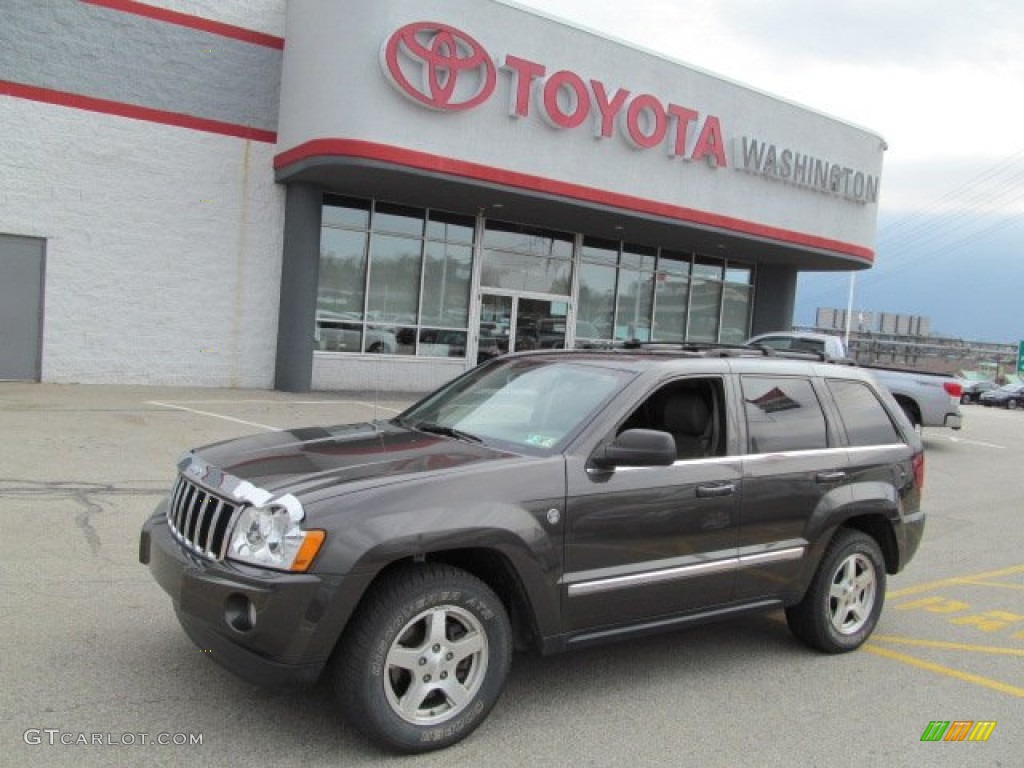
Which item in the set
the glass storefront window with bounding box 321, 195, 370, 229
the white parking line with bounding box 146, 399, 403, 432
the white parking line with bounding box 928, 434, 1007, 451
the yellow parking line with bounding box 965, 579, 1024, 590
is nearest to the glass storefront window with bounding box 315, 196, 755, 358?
the glass storefront window with bounding box 321, 195, 370, 229

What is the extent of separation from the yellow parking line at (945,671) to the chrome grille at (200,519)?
376 cm

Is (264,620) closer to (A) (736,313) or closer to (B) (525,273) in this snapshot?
(B) (525,273)

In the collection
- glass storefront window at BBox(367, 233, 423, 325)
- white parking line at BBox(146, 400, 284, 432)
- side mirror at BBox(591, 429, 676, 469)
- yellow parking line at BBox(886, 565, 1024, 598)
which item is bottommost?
yellow parking line at BBox(886, 565, 1024, 598)

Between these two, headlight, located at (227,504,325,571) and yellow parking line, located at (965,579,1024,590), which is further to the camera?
yellow parking line, located at (965,579,1024,590)

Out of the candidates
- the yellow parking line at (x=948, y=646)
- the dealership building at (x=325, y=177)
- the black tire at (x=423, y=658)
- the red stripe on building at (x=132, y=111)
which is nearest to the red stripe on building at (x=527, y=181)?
the dealership building at (x=325, y=177)

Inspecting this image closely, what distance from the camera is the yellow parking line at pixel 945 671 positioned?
14.9 ft

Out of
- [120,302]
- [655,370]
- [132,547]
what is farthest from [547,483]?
[120,302]

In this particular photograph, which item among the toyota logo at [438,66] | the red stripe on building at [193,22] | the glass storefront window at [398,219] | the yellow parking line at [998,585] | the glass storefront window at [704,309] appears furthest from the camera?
the glass storefront window at [704,309]

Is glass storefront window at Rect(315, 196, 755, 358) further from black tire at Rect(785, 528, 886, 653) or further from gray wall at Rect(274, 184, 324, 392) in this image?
black tire at Rect(785, 528, 886, 653)

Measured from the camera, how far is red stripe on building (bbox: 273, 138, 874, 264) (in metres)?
13.8

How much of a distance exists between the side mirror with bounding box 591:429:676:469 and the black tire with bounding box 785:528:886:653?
5.20ft

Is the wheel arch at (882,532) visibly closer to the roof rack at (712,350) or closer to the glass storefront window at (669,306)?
the roof rack at (712,350)

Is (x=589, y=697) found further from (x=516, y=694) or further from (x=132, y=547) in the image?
(x=132, y=547)

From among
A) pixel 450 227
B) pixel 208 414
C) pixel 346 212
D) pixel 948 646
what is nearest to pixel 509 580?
pixel 948 646
